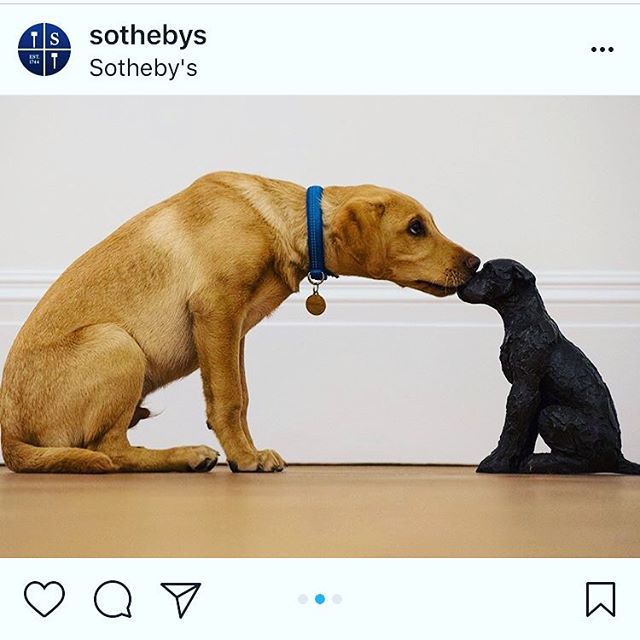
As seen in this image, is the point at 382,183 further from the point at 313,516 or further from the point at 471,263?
the point at 313,516

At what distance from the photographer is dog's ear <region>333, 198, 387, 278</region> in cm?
169

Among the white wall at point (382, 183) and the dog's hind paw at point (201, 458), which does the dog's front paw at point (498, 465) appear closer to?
the dog's hind paw at point (201, 458)

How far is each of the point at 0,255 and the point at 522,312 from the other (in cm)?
141

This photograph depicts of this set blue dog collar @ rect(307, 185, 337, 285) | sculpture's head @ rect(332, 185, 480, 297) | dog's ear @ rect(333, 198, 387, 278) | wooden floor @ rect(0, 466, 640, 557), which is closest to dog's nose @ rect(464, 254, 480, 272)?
sculpture's head @ rect(332, 185, 480, 297)

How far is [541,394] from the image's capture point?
173 centimetres

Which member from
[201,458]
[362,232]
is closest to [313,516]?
[201,458]

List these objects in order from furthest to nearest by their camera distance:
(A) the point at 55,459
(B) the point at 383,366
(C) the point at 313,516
Result: 1. (B) the point at 383,366
2. (A) the point at 55,459
3. (C) the point at 313,516

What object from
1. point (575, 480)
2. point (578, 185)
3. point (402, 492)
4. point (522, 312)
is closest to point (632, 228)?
point (578, 185)

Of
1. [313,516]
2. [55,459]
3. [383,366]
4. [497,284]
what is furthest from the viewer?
[383,366]

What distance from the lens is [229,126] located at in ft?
8.43

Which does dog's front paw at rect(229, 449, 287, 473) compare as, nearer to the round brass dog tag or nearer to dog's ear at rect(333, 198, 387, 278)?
the round brass dog tag

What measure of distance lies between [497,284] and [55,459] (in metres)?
0.78

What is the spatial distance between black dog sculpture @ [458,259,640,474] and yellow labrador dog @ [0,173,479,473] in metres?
0.07

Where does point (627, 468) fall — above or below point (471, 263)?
below
